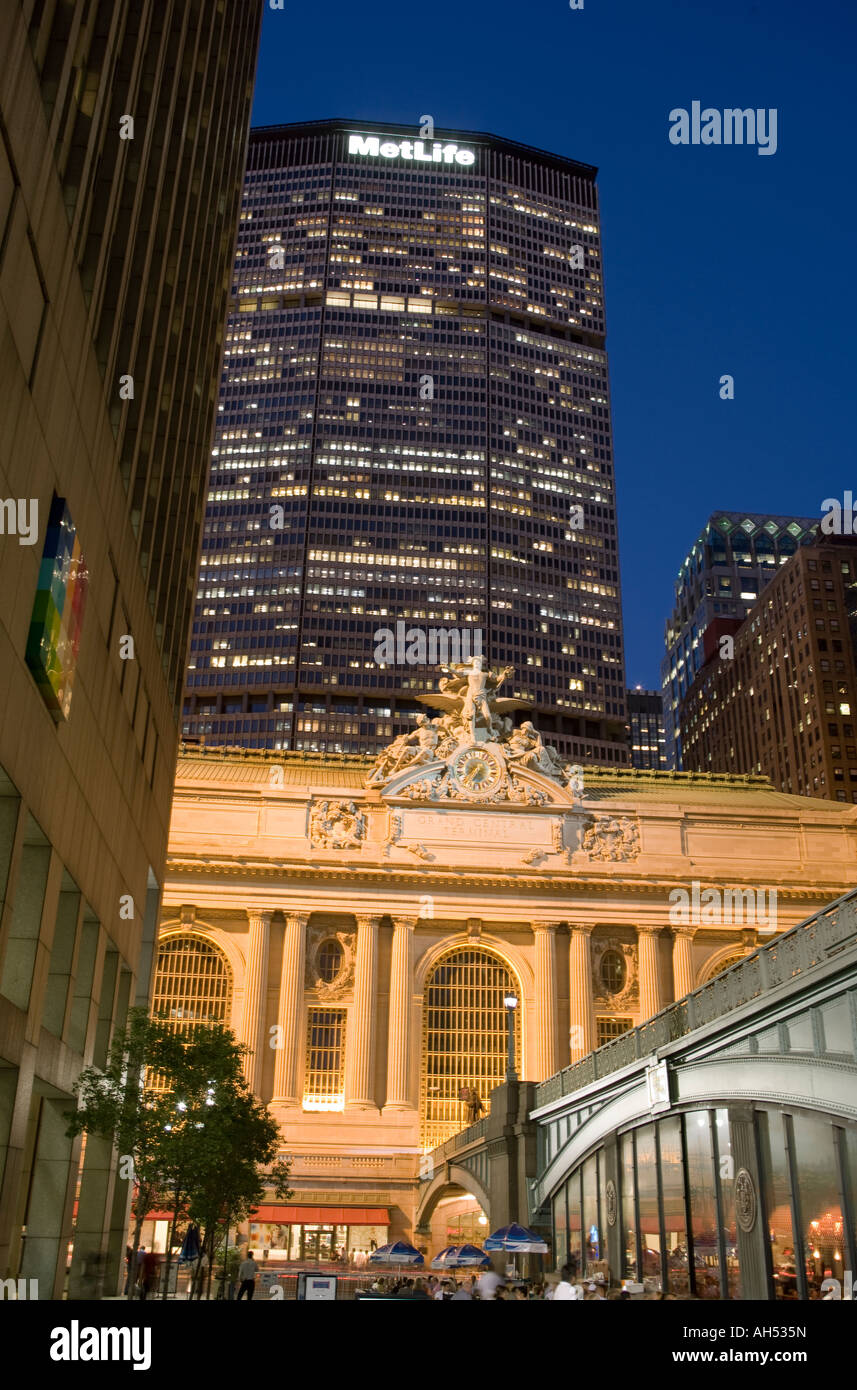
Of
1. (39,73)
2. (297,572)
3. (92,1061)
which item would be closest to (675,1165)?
(92,1061)

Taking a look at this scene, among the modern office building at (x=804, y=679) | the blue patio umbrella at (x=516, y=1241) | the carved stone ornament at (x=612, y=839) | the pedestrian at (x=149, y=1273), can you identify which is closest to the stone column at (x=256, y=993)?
the carved stone ornament at (x=612, y=839)

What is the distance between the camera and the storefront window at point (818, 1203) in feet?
61.9

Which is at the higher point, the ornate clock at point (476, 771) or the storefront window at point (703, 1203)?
the ornate clock at point (476, 771)

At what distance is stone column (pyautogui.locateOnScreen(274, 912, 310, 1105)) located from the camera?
64312mm

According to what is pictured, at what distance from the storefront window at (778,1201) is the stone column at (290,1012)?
45944 mm

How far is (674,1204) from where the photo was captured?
2712 centimetres

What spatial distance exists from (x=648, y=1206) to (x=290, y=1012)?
39707 mm

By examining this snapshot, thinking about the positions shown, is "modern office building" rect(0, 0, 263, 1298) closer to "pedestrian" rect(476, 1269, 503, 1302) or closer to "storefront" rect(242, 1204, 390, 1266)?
"pedestrian" rect(476, 1269, 503, 1302)

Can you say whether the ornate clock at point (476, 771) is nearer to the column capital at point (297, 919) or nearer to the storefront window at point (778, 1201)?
the column capital at point (297, 919)

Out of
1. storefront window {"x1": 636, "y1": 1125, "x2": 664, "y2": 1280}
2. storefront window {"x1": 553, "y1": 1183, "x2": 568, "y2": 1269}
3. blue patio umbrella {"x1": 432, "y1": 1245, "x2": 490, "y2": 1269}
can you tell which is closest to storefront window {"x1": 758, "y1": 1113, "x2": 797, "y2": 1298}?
storefront window {"x1": 636, "y1": 1125, "x2": 664, "y2": 1280}

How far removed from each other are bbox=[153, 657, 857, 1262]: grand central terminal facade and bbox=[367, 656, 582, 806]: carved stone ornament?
0.13 metres

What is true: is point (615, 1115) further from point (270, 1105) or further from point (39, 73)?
point (270, 1105)
